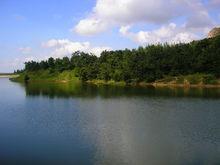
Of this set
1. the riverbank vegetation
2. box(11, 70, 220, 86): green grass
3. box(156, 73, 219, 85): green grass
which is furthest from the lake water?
the riverbank vegetation

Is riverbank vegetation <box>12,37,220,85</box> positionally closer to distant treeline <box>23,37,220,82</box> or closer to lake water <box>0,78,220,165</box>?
distant treeline <box>23,37,220,82</box>

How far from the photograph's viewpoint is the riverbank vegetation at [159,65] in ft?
323

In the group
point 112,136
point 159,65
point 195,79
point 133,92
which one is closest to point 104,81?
point 159,65

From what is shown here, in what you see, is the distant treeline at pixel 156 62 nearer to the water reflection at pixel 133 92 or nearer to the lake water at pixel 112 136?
the water reflection at pixel 133 92

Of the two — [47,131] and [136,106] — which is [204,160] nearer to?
[47,131]

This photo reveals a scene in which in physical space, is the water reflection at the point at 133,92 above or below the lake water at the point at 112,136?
above

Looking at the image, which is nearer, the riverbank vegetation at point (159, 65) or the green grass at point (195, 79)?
the green grass at point (195, 79)

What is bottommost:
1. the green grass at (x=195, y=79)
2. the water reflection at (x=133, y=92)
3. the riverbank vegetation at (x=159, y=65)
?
the water reflection at (x=133, y=92)

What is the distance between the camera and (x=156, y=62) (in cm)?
10612

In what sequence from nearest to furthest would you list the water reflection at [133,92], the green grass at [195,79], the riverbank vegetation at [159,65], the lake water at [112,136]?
the lake water at [112,136] → the water reflection at [133,92] → the green grass at [195,79] → the riverbank vegetation at [159,65]

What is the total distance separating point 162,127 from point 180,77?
67.2 meters

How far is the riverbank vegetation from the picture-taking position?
9844 cm

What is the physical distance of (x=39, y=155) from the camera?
85.6ft

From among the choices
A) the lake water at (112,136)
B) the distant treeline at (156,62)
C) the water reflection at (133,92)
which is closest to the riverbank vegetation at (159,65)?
the distant treeline at (156,62)
